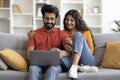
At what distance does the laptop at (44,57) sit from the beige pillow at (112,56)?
2.09 ft

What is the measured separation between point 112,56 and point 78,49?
466mm

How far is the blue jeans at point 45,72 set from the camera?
2291 millimetres

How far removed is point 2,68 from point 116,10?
138 inches

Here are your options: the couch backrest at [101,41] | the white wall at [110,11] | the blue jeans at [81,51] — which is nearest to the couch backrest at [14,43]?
the blue jeans at [81,51]

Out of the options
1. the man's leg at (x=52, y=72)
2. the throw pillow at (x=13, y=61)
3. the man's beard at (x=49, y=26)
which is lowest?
the man's leg at (x=52, y=72)

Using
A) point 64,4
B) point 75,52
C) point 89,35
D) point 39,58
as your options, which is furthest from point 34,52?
point 64,4

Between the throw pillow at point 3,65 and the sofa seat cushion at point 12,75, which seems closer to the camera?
the sofa seat cushion at point 12,75

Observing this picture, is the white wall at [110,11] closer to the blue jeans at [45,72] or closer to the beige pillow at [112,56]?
the beige pillow at [112,56]

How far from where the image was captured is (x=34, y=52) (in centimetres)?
239

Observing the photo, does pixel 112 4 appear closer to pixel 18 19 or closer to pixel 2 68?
pixel 18 19

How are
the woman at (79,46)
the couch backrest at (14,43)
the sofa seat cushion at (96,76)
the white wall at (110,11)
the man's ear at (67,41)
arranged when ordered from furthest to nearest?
the white wall at (110,11)
the couch backrest at (14,43)
the man's ear at (67,41)
the woman at (79,46)
the sofa seat cushion at (96,76)

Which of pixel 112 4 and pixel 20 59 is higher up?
pixel 112 4

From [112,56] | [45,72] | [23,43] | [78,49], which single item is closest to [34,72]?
[45,72]

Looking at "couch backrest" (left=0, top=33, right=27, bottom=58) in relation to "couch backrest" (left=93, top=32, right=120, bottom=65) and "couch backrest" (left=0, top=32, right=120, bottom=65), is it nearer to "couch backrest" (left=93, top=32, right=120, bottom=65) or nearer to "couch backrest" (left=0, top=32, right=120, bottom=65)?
"couch backrest" (left=0, top=32, right=120, bottom=65)
